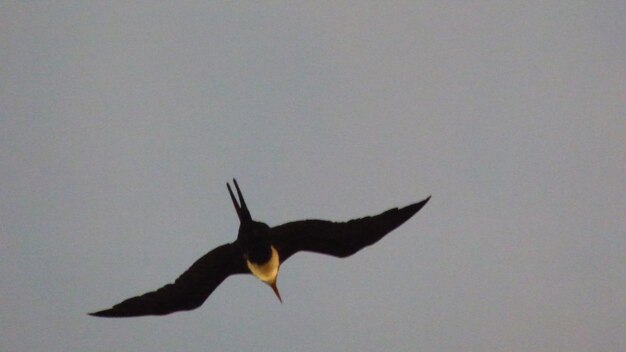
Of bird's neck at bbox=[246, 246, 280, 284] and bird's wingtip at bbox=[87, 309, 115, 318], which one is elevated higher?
bird's wingtip at bbox=[87, 309, 115, 318]

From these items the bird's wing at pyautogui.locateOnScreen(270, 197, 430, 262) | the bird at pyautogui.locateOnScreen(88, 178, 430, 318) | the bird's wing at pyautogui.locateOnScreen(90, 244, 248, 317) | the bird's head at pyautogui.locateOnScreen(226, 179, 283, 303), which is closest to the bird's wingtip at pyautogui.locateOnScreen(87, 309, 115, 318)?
the bird at pyautogui.locateOnScreen(88, 178, 430, 318)

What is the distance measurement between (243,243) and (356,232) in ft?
8.06

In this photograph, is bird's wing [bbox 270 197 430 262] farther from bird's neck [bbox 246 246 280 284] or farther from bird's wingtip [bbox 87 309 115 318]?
bird's wingtip [bbox 87 309 115 318]

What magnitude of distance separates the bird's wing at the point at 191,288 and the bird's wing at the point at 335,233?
1059 mm

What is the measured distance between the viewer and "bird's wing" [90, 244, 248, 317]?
43.5ft

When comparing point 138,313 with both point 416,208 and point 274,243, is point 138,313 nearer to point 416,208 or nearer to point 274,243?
point 274,243

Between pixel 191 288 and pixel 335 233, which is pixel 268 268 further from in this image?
pixel 191 288

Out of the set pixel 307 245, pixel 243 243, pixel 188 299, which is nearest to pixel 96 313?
pixel 188 299

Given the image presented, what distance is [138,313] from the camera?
43.7 feet

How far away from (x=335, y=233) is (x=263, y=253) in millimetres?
1621

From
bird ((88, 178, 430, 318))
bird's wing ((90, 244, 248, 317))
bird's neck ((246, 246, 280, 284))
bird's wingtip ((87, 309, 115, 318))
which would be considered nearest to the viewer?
bird's wingtip ((87, 309, 115, 318))

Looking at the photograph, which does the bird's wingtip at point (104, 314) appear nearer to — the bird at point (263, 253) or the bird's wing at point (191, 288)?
the bird at point (263, 253)

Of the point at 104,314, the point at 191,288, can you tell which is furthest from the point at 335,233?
the point at 104,314

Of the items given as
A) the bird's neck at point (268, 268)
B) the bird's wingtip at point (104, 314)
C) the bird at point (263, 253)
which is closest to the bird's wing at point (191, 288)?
the bird at point (263, 253)
